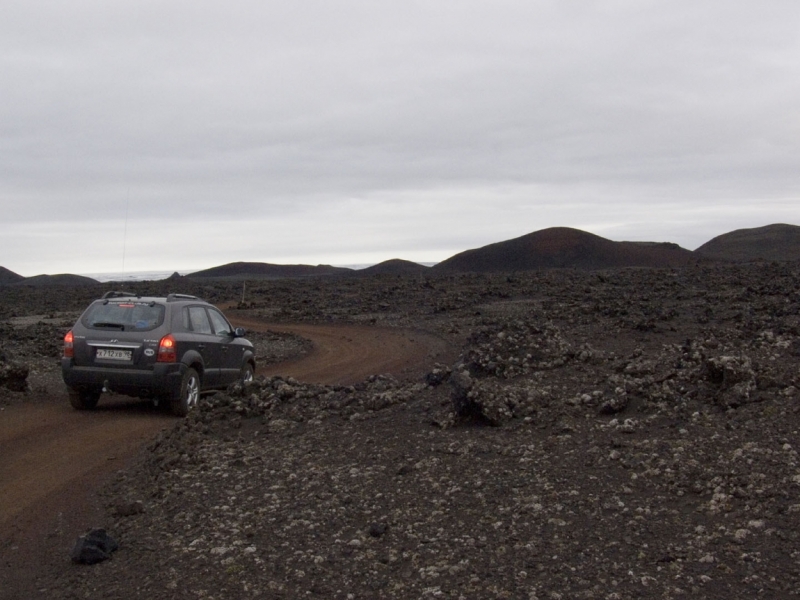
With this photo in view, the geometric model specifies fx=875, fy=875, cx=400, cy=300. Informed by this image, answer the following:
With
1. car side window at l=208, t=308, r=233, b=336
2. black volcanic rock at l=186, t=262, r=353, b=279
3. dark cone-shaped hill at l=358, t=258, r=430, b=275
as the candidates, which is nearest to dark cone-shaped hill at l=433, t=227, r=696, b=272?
dark cone-shaped hill at l=358, t=258, r=430, b=275

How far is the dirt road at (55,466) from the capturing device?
20.8 feet

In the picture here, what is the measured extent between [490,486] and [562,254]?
60277 mm

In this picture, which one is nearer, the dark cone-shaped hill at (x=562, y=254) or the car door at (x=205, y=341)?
the car door at (x=205, y=341)

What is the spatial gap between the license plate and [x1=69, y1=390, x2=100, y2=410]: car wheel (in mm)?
770

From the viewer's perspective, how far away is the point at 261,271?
286 ft

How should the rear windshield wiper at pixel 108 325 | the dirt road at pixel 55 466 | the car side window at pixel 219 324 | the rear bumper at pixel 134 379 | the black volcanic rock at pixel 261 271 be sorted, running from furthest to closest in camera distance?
the black volcanic rock at pixel 261 271, the car side window at pixel 219 324, the rear windshield wiper at pixel 108 325, the rear bumper at pixel 134 379, the dirt road at pixel 55 466

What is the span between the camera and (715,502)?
5.91 metres

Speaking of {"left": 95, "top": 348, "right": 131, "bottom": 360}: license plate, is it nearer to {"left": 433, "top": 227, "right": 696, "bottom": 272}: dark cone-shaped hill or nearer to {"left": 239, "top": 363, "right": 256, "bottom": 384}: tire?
{"left": 239, "top": 363, "right": 256, "bottom": 384}: tire

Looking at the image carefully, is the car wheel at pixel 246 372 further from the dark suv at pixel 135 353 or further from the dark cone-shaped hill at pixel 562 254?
the dark cone-shaped hill at pixel 562 254

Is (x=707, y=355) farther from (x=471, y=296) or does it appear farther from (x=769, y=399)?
(x=471, y=296)

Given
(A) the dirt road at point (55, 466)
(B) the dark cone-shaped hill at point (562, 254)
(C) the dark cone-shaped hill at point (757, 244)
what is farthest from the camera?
(C) the dark cone-shaped hill at point (757, 244)

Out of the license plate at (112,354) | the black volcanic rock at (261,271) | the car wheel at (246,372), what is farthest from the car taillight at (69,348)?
the black volcanic rock at (261,271)

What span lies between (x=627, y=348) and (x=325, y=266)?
260 ft

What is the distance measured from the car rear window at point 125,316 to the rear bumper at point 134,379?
0.57m
